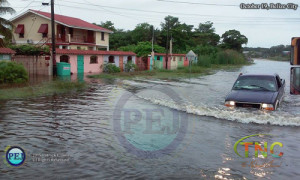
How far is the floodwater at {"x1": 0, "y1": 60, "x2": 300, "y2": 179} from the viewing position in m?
4.71

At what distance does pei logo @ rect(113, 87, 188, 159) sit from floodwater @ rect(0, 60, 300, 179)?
19 mm

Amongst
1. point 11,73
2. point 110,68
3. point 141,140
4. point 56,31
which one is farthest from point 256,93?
point 56,31

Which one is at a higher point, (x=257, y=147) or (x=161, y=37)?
(x=161, y=37)

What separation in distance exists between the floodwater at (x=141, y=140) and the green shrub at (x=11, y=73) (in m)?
6.20

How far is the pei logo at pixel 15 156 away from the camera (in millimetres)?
4887

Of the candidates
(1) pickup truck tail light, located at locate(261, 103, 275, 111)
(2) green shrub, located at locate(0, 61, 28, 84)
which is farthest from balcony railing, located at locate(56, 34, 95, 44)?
(1) pickup truck tail light, located at locate(261, 103, 275, 111)

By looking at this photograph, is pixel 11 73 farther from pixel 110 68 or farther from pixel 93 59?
pixel 110 68

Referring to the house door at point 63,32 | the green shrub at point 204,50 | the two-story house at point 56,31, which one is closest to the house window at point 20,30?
the two-story house at point 56,31

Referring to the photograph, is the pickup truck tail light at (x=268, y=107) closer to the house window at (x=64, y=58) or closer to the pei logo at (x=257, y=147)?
the pei logo at (x=257, y=147)

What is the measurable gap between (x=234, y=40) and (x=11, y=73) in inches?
2845

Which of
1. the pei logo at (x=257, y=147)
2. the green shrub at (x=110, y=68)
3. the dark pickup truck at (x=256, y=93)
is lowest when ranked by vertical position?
the pei logo at (x=257, y=147)

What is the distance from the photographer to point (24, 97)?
12.4 meters

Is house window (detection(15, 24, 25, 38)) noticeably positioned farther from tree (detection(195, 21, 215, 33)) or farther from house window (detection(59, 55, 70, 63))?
tree (detection(195, 21, 215, 33))

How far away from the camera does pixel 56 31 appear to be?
35625 mm
